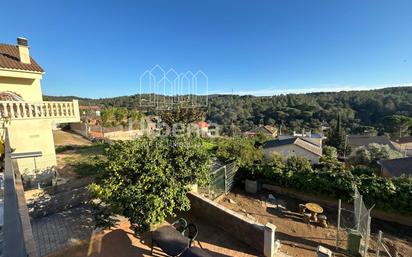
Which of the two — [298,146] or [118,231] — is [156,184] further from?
[298,146]

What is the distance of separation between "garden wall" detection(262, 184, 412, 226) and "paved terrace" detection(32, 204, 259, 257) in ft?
21.2

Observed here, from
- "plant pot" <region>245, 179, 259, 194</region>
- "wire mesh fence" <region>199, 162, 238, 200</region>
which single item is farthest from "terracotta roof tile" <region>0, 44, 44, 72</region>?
"plant pot" <region>245, 179, 259, 194</region>

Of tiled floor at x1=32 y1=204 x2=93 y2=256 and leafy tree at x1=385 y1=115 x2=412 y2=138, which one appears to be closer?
tiled floor at x1=32 y1=204 x2=93 y2=256

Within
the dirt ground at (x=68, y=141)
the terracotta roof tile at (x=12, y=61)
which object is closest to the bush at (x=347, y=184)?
the terracotta roof tile at (x=12, y=61)

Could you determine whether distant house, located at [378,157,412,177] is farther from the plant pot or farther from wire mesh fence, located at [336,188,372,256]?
wire mesh fence, located at [336,188,372,256]

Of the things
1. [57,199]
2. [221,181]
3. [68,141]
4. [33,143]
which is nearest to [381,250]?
[221,181]

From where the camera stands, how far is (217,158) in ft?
39.5

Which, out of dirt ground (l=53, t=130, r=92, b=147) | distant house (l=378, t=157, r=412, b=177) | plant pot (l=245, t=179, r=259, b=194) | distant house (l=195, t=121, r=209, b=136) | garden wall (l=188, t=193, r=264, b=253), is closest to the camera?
garden wall (l=188, t=193, r=264, b=253)

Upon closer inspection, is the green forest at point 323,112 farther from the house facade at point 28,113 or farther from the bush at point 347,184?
the house facade at point 28,113

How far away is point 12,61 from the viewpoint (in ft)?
28.1

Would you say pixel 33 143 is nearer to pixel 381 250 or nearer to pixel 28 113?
pixel 28 113

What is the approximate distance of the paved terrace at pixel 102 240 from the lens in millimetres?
4883

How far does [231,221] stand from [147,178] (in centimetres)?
264

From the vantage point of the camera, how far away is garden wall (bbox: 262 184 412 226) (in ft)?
29.8
